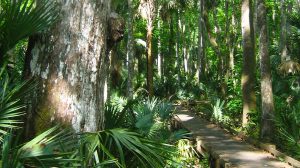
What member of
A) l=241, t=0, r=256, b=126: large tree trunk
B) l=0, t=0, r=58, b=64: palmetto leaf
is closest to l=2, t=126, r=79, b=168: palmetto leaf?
l=0, t=0, r=58, b=64: palmetto leaf

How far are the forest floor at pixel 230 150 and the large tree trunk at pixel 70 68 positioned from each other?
19.1 ft

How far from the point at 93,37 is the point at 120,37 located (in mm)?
437

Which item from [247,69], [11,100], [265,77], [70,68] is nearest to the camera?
[11,100]

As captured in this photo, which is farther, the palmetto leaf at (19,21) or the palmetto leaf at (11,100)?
the palmetto leaf at (19,21)

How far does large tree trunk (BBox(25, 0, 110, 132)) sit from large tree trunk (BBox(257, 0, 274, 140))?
8.37 metres

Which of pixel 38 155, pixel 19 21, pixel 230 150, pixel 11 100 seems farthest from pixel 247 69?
pixel 38 155

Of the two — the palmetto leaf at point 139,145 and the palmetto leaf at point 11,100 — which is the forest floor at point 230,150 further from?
the palmetto leaf at point 11,100

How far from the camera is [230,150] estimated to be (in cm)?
1077

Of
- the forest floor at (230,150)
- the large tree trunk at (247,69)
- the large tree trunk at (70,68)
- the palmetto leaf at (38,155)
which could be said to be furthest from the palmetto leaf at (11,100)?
the large tree trunk at (247,69)

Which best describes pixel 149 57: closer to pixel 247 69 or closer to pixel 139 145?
pixel 247 69

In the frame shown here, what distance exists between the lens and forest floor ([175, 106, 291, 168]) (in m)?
8.99

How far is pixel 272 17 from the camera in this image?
41.8m

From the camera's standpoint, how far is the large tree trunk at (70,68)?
11.6 ft

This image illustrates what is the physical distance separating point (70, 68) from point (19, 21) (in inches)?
22.6
